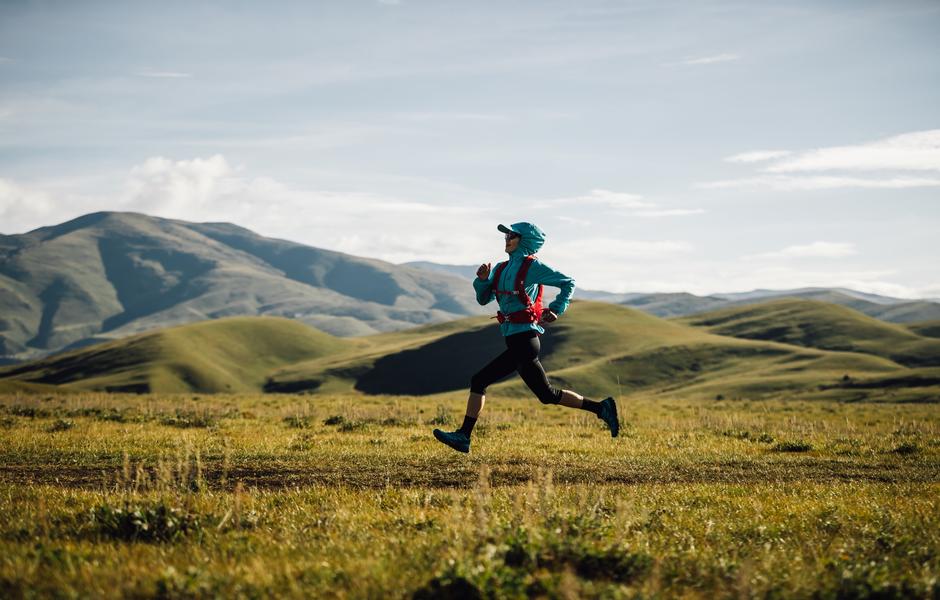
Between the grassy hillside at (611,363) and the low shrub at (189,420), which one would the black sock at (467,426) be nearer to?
the low shrub at (189,420)

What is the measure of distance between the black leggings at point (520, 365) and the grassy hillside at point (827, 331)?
14267 centimetres

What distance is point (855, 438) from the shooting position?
749 inches

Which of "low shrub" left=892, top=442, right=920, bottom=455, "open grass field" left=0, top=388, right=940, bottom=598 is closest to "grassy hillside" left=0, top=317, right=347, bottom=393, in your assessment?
"open grass field" left=0, top=388, right=940, bottom=598

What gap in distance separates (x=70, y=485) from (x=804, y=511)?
376 inches

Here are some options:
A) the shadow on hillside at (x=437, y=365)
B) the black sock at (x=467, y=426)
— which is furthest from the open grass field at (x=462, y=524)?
the shadow on hillside at (x=437, y=365)

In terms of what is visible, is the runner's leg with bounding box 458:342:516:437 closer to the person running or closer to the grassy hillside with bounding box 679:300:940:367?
the person running

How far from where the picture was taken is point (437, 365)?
154250 mm

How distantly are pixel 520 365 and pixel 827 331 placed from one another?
572 ft

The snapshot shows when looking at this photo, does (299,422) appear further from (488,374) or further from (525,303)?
(525,303)

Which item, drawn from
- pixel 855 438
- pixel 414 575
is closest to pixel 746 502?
pixel 414 575

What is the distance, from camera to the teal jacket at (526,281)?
1120 cm

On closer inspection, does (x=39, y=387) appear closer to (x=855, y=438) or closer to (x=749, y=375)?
(x=855, y=438)

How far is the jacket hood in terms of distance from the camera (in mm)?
11422

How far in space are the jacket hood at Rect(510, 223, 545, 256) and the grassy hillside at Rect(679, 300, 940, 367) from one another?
14281cm
